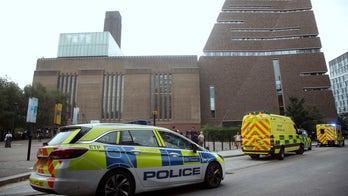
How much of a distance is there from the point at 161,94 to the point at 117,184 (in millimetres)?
54028

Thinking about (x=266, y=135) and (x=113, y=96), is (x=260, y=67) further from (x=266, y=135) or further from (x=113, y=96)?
(x=266, y=135)

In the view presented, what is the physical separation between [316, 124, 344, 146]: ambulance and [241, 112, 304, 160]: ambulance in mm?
13504

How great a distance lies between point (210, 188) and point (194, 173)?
65 cm

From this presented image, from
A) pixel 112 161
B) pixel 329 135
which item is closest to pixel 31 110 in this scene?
pixel 112 161

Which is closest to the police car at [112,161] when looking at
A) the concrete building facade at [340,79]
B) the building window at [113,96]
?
the building window at [113,96]

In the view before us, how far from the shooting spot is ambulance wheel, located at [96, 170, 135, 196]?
396 centimetres

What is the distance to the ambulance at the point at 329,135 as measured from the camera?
2322 centimetres

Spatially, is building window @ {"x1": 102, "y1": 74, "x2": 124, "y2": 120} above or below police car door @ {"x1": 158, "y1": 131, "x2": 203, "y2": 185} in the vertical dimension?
above

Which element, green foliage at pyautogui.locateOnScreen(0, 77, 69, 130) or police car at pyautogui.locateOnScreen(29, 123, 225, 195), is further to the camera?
green foliage at pyautogui.locateOnScreen(0, 77, 69, 130)

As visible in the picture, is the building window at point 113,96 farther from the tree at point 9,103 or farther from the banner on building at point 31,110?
the banner on building at point 31,110

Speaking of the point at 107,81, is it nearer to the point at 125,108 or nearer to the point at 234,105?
the point at 125,108

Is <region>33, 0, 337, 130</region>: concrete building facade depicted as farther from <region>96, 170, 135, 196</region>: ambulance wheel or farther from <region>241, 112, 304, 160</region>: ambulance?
<region>96, 170, 135, 196</region>: ambulance wheel

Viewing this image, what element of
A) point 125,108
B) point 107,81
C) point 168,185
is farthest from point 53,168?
point 107,81

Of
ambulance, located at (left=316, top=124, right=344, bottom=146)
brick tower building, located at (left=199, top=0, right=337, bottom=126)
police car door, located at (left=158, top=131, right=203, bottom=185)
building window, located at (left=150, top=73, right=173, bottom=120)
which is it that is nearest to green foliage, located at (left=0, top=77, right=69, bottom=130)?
building window, located at (left=150, top=73, right=173, bottom=120)
